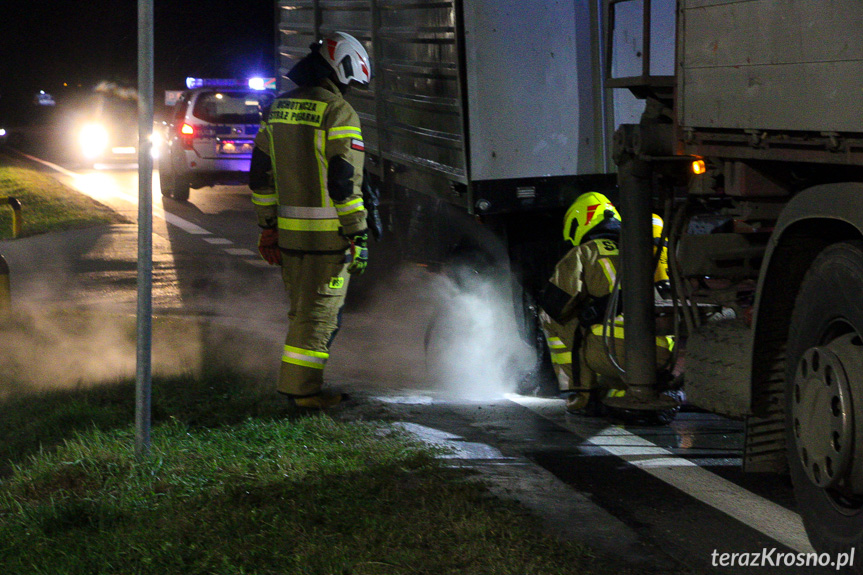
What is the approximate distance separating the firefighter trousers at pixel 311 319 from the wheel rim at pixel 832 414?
3136 millimetres

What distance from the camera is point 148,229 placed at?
4781mm

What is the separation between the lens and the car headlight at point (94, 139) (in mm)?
28109

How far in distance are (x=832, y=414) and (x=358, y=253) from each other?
3.31 m

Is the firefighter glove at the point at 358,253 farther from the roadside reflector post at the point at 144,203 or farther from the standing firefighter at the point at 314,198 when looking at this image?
the roadside reflector post at the point at 144,203

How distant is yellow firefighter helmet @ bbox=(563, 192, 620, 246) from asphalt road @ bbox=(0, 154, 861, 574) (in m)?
1.04

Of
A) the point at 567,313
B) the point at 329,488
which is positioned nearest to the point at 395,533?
the point at 329,488

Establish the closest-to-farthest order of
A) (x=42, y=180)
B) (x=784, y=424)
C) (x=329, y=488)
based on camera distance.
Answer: (x=784, y=424)
(x=329, y=488)
(x=42, y=180)

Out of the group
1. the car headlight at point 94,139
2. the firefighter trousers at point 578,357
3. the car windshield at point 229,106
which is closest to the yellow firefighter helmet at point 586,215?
the firefighter trousers at point 578,357

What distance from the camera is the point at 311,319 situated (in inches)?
249

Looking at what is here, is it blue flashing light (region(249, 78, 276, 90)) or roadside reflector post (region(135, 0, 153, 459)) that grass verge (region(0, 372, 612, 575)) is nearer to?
roadside reflector post (region(135, 0, 153, 459))

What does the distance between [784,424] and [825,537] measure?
512 mm

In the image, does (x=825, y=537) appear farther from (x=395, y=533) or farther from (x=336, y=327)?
(x=336, y=327)

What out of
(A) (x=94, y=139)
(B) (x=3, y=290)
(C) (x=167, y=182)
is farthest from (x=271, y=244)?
(A) (x=94, y=139)

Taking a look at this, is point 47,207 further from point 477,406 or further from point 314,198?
point 477,406
